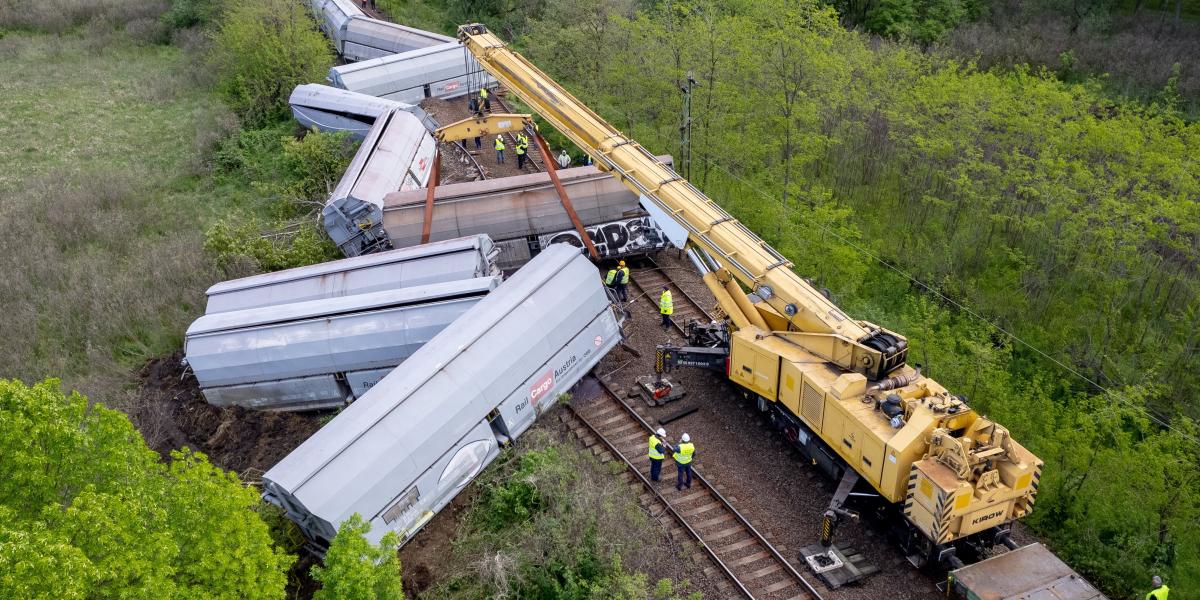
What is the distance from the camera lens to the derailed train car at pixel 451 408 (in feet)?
49.1

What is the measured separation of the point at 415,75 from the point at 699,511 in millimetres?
29465

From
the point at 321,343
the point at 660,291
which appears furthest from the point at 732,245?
the point at 321,343

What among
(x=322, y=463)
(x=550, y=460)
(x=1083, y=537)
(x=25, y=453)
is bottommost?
(x=1083, y=537)

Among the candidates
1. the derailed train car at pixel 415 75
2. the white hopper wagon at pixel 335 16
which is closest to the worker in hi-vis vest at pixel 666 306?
the derailed train car at pixel 415 75

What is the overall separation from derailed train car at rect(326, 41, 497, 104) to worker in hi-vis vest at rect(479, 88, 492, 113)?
47.5 inches

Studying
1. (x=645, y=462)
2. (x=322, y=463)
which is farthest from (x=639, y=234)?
(x=322, y=463)

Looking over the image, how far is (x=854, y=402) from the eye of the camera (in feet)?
50.2

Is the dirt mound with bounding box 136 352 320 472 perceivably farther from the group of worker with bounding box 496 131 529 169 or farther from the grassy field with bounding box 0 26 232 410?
the group of worker with bounding box 496 131 529 169

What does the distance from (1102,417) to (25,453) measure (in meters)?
20.4

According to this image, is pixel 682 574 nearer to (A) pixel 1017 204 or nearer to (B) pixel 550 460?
(B) pixel 550 460

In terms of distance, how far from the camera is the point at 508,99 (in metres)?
41.1

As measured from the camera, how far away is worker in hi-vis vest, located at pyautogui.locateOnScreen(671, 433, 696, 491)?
54.2 feet

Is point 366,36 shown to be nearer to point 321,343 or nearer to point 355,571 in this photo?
point 321,343

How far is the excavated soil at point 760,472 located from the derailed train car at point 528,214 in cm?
397
